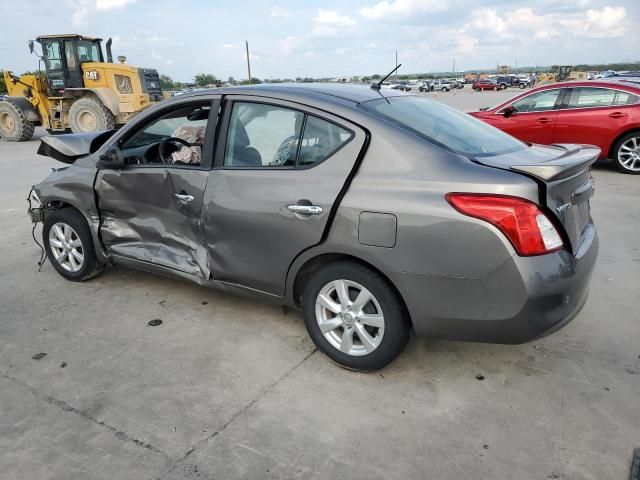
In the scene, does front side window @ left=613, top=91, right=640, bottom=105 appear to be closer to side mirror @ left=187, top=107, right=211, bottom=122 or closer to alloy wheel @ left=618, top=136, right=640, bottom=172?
alloy wheel @ left=618, top=136, right=640, bottom=172

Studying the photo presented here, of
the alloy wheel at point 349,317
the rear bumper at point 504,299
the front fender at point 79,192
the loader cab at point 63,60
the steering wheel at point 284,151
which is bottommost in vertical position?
the alloy wheel at point 349,317

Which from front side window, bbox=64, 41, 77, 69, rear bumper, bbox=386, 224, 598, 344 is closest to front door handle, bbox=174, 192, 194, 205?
rear bumper, bbox=386, 224, 598, 344

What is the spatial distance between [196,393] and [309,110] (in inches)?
68.4

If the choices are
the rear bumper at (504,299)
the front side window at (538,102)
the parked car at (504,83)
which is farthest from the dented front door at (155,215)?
the parked car at (504,83)

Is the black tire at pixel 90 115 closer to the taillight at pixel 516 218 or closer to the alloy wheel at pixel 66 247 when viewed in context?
the alloy wheel at pixel 66 247

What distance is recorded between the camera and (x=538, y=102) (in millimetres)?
8789

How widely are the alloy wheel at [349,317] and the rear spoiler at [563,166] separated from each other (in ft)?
3.37

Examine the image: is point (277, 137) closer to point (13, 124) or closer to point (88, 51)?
point (88, 51)

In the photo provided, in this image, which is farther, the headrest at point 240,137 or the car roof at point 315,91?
the headrest at point 240,137

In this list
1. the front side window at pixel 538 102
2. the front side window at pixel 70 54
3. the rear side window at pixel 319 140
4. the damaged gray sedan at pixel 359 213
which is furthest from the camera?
the front side window at pixel 70 54

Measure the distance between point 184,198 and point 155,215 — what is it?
39 cm

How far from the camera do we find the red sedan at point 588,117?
8.15 meters

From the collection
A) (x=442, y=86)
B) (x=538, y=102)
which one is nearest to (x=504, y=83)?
(x=442, y=86)

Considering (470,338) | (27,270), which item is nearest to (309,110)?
(470,338)
